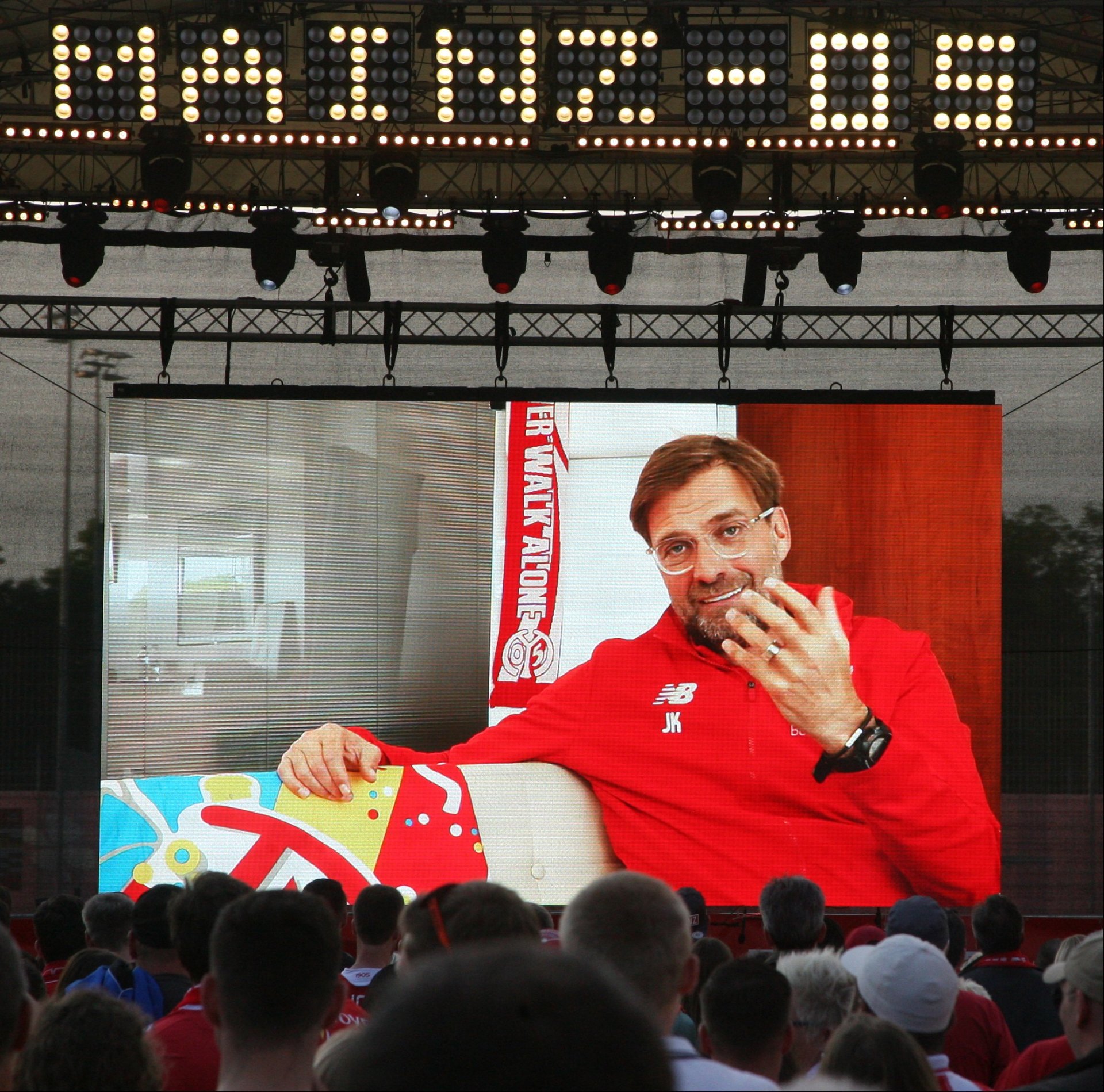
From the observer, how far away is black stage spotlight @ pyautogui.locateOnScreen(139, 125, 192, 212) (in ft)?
24.8

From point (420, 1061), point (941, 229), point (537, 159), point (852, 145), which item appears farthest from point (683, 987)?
point (941, 229)

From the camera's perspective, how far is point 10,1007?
1.72m

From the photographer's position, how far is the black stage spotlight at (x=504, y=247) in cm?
847

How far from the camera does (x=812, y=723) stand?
8352 millimetres

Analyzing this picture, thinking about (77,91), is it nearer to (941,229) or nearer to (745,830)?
(745,830)

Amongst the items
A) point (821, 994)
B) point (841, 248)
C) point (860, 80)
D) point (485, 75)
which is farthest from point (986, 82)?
point (821, 994)

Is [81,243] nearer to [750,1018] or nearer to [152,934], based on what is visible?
[152,934]

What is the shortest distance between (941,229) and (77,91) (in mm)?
6190

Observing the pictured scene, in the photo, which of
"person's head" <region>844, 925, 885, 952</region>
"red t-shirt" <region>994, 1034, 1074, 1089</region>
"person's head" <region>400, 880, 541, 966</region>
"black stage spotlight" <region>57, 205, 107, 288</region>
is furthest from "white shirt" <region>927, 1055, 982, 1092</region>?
"black stage spotlight" <region>57, 205, 107, 288</region>

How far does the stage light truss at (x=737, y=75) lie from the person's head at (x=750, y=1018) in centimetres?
542

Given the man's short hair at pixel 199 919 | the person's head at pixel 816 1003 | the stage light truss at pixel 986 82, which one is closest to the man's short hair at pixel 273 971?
the man's short hair at pixel 199 919

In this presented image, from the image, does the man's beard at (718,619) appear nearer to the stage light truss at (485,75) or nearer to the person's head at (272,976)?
the stage light truss at (485,75)

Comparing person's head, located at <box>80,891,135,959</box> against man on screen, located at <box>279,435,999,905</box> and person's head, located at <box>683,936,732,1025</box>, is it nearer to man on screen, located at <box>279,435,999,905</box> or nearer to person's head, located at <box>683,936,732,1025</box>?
person's head, located at <box>683,936,732,1025</box>

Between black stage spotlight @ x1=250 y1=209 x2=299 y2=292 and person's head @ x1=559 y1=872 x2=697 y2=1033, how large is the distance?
23.2ft
